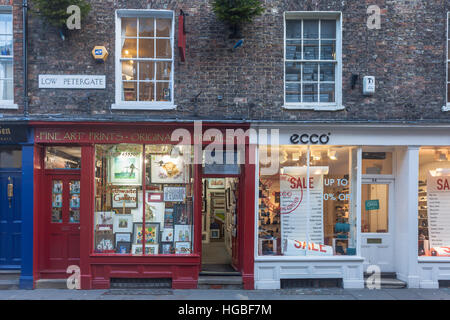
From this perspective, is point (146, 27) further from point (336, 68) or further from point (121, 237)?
point (121, 237)

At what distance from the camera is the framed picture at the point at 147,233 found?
916cm

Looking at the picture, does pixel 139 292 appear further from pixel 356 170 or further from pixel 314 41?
pixel 314 41

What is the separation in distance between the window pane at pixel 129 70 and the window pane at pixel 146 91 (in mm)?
272

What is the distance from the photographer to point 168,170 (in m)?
9.32

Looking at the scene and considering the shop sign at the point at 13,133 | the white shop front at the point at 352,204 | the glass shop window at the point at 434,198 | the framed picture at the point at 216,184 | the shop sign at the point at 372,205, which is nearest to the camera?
the shop sign at the point at 13,133

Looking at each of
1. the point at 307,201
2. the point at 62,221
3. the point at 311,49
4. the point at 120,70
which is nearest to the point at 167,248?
the point at 62,221

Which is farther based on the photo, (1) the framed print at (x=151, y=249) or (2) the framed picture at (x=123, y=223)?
(2) the framed picture at (x=123, y=223)

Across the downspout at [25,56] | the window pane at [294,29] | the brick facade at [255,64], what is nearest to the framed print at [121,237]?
the brick facade at [255,64]

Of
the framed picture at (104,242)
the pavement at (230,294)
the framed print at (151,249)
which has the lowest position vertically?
the pavement at (230,294)

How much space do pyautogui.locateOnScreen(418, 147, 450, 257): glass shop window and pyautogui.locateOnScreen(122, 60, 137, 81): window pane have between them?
23.7ft

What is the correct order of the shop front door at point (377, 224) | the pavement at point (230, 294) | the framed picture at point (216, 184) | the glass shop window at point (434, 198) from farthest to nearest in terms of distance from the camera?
1. the framed picture at point (216, 184)
2. the shop front door at point (377, 224)
3. the glass shop window at point (434, 198)
4. the pavement at point (230, 294)

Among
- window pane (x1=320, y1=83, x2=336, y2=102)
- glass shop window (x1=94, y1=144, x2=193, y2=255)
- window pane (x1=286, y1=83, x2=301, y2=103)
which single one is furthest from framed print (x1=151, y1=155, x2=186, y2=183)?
window pane (x1=320, y1=83, x2=336, y2=102)

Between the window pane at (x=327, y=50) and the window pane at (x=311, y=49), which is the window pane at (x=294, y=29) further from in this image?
the window pane at (x=327, y=50)

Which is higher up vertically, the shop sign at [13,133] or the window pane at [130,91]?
the window pane at [130,91]
